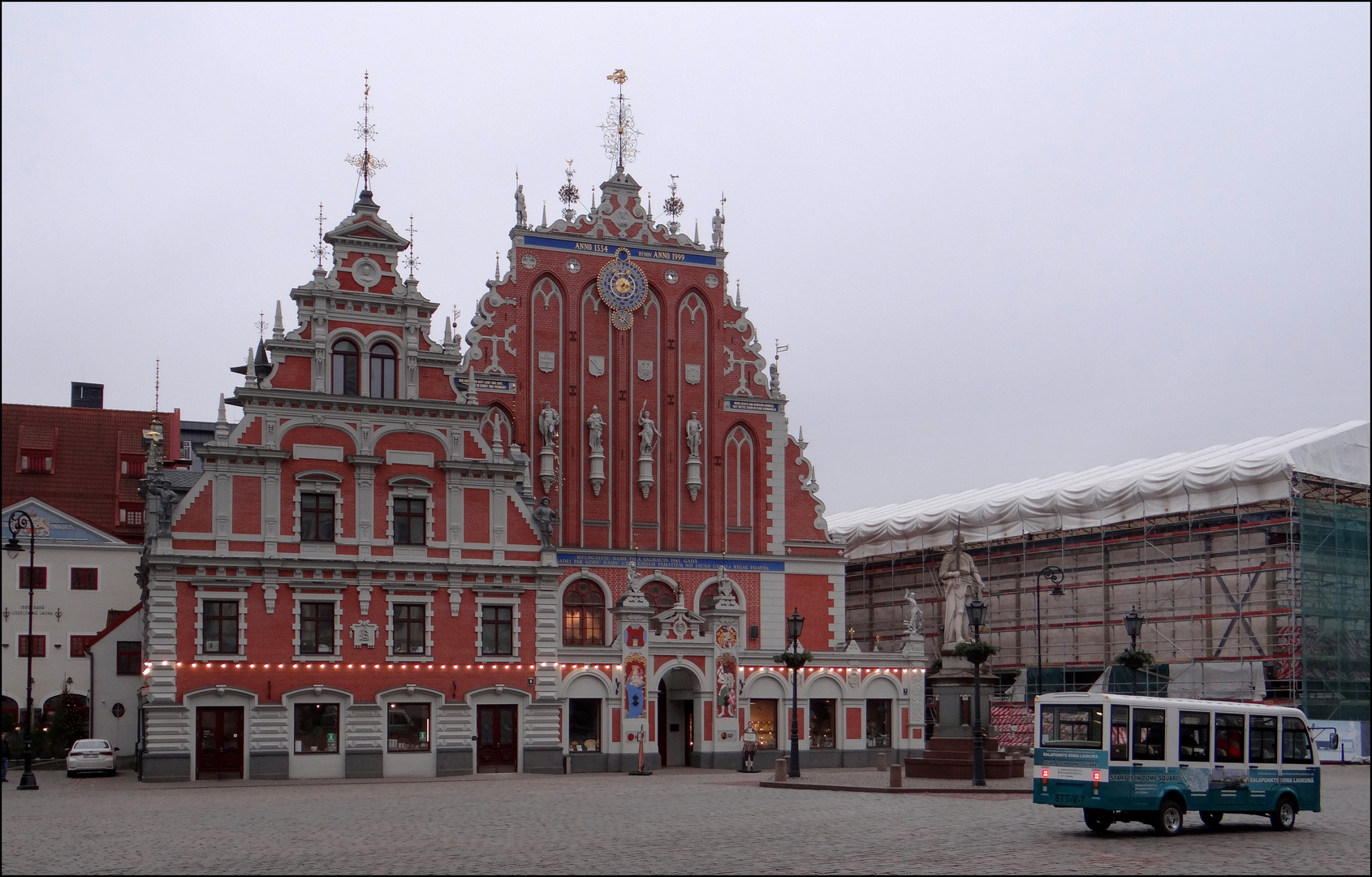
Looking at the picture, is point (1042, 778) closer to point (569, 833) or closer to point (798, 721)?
point (569, 833)

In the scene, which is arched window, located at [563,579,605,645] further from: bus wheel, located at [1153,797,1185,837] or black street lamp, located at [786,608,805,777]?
bus wheel, located at [1153,797,1185,837]

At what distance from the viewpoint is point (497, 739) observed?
49.1 meters

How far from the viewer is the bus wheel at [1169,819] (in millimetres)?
26219

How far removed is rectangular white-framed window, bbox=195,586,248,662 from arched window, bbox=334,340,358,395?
7100 millimetres

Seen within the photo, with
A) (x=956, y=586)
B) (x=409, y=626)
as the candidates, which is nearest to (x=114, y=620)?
(x=409, y=626)

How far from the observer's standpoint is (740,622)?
55562mm

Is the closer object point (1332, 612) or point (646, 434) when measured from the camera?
point (1332, 612)

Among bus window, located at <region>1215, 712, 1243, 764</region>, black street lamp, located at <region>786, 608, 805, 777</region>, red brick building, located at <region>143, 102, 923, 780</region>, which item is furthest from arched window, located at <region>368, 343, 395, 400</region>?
bus window, located at <region>1215, 712, 1243, 764</region>

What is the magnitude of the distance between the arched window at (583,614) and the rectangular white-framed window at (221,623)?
40.4 ft

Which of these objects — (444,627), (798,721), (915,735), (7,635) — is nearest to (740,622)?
(798,721)

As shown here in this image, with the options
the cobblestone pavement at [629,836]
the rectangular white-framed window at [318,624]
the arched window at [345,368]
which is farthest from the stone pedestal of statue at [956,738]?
the arched window at [345,368]

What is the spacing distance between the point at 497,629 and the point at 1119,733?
89.3ft

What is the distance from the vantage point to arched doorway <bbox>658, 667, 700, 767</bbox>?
53469 millimetres

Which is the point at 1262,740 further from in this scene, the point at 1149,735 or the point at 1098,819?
the point at 1098,819
